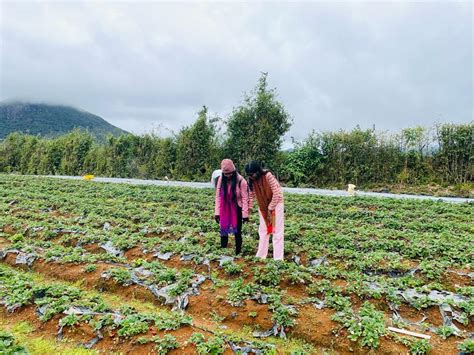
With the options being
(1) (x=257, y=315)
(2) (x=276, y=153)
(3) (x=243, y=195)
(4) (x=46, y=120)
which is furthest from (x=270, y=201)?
(4) (x=46, y=120)

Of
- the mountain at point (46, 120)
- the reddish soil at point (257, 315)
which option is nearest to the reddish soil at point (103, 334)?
the reddish soil at point (257, 315)

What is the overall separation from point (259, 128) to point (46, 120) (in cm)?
5494

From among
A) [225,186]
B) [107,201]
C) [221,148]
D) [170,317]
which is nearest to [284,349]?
[170,317]

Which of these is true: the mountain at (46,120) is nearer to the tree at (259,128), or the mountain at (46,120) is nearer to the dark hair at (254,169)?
the tree at (259,128)

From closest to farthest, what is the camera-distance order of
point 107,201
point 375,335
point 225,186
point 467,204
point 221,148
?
point 375,335 < point 225,186 < point 467,204 < point 107,201 < point 221,148

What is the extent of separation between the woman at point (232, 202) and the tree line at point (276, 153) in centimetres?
1077

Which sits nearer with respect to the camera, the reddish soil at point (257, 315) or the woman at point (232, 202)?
the reddish soil at point (257, 315)

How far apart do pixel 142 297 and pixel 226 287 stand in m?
1.10

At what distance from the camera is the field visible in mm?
3656

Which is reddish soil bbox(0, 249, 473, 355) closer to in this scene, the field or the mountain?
the field

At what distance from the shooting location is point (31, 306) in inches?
169

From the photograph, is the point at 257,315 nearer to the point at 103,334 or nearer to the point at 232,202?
the point at 103,334

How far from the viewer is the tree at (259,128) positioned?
17188 millimetres

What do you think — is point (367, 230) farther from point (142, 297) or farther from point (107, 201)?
point (107, 201)
